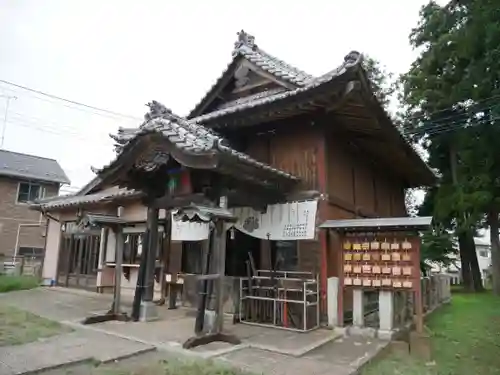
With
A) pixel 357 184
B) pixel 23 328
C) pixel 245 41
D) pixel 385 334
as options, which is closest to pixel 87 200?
pixel 23 328

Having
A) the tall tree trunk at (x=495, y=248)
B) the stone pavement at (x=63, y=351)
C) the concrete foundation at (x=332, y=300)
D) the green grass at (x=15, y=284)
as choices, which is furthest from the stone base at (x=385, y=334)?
the tall tree trunk at (x=495, y=248)

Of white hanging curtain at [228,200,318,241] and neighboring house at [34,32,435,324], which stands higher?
neighboring house at [34,32,435,324]

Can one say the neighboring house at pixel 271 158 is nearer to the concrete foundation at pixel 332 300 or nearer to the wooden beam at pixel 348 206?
the wooden beam at pixel 348 206

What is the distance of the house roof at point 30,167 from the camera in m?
23.2

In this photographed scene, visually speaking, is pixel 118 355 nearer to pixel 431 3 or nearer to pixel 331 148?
pixel 331 148

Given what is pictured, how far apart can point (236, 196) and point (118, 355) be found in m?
3.66

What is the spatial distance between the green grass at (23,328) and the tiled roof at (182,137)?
10.7 feet

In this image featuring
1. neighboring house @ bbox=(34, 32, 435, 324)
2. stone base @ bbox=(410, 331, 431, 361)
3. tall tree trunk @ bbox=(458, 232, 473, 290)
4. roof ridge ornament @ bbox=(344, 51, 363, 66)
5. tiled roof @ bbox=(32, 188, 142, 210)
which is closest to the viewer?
stone base @ bbox=(410, 331, 431, 361)

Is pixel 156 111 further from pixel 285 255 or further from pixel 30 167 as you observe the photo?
pixel 30 167

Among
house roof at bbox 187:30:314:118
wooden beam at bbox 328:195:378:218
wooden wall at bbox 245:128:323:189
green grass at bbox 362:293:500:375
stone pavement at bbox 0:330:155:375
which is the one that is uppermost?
house roof at bbox 187:30:314:118

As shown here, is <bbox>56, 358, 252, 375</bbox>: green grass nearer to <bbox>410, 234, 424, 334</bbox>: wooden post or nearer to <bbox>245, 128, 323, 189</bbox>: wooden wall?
<bbox>410, 234, 424, 334</bbox>: wooden post

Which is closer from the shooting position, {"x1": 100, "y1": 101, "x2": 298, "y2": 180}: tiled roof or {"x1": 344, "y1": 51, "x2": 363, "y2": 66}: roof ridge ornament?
{"x1": 100, "y1": 101, "x2": 298, "y2": 180}: tiled roof

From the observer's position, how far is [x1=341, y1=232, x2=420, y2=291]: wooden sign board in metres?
7.06

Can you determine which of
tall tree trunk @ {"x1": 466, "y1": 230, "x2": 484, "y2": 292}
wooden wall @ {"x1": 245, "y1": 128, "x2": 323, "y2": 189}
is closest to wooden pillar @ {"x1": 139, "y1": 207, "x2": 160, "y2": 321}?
wooden wall @ {"x1": 245, "y1": 128, "x2": 323, "y2": 189}
